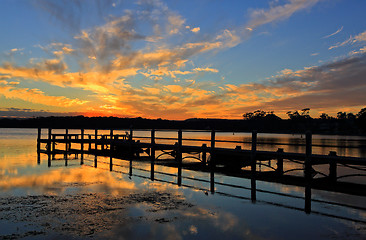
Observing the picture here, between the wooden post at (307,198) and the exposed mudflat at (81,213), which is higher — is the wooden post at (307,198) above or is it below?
below

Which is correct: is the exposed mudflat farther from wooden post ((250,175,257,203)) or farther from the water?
wooden post ((250,175,257,203))

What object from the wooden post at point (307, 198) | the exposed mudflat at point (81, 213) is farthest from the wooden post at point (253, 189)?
the exposed mudflat at point (81, 213)

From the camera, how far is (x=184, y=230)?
702cm

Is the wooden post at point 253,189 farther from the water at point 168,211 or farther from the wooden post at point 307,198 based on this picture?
the wooden post at point 307,198

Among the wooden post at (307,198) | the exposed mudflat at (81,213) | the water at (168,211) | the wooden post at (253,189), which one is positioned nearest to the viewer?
the exposed mudflat at (81,213)

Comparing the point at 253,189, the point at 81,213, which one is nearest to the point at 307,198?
the point at 253,189

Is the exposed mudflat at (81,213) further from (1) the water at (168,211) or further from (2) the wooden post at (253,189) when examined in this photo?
(2) the wooden post at (253,189)

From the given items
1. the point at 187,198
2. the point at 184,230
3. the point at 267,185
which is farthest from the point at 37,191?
the point at 267,185

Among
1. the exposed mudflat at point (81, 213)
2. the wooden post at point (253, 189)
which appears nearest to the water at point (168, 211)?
the exposed mudflat at point (81, 213)

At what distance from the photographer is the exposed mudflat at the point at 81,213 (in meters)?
6.73

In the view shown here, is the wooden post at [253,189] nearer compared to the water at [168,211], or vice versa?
the water at [168,211]

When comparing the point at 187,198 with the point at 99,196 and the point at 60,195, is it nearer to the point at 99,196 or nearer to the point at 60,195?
the point at 99,196

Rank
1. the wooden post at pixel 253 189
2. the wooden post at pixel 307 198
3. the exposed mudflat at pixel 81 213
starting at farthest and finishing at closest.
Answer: the wooden post at pixel 253 189 → the wooden post at pixel 307 198 → the exposed mudflat at pixel 81 213

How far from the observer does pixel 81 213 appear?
26.9 ft
